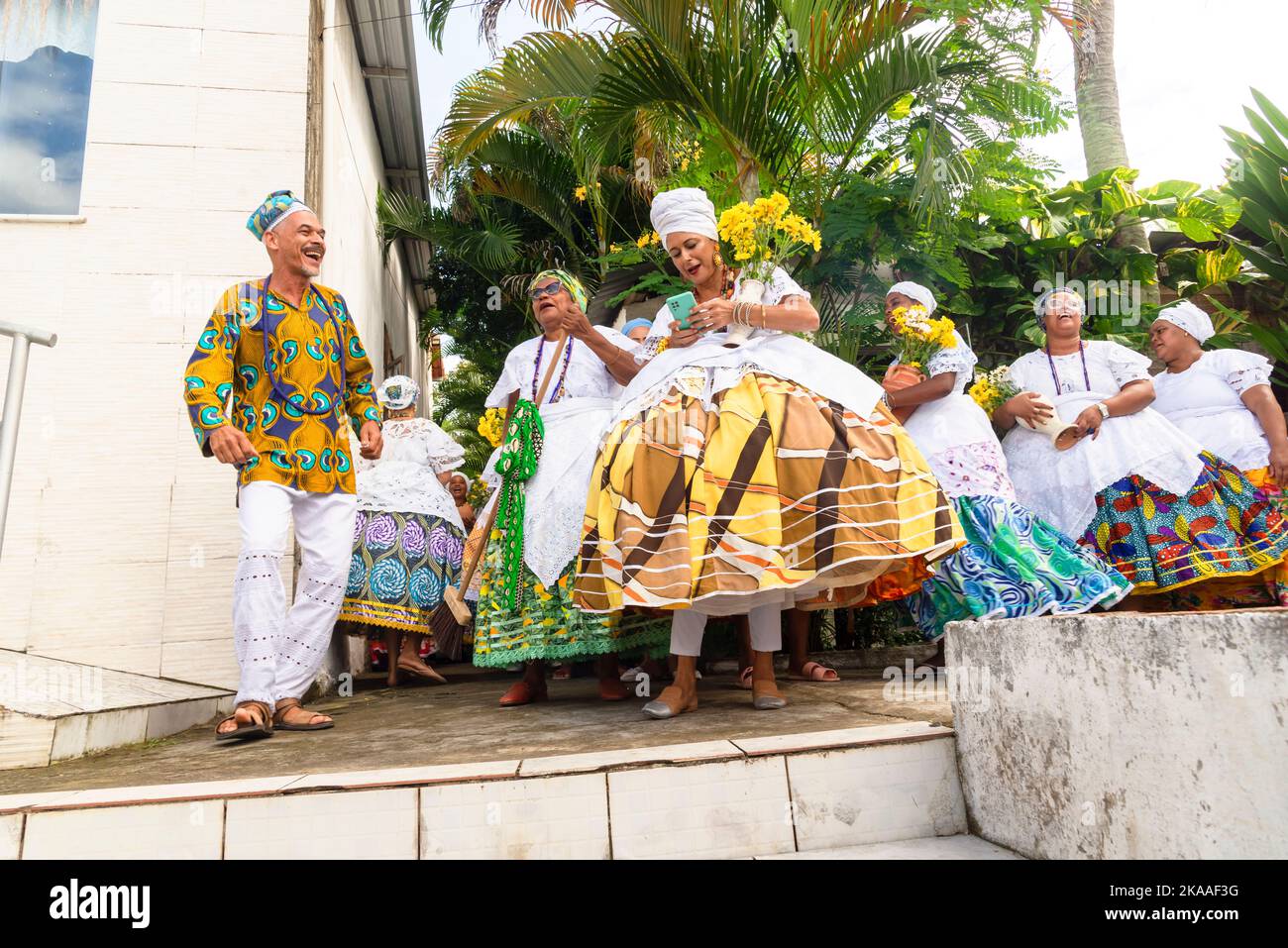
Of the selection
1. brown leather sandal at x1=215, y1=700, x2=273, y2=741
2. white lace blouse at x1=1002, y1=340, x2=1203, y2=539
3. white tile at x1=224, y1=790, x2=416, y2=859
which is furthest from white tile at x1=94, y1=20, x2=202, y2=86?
white lace blouse at x1=1002, y1=340, x2=1203, y2=539

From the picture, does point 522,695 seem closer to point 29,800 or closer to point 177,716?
point 177,716

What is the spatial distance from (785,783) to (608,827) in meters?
0.43

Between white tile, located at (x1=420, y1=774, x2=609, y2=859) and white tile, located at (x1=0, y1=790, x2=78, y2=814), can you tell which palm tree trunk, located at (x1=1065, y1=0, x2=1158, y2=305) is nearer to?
white tile, located at (x1=420, y1=774, x2=609, y2=859)

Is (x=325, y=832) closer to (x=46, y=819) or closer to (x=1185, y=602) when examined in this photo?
(x=46, y=819)

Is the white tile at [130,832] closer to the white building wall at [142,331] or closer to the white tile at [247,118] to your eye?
the white building wall at [142,331]

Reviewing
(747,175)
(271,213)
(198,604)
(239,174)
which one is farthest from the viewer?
(747,175)

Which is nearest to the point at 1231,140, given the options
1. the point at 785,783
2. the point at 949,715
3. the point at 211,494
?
the point at 949,715

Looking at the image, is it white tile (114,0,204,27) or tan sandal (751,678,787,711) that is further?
white tile (114,0,204,27)

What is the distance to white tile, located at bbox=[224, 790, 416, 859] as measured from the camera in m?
1.97

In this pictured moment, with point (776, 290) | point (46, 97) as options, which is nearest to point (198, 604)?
point (46, 97)

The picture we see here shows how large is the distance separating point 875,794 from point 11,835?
6.44 ft

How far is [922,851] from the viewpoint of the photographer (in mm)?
1988

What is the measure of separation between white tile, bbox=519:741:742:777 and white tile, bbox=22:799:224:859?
0.71 meters

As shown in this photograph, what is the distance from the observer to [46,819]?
1965 mm
